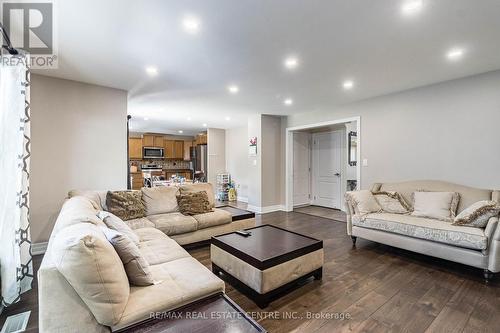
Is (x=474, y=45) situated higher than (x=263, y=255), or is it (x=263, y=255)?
(x=474, y=45)

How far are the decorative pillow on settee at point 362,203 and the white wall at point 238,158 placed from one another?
4371 millimetres

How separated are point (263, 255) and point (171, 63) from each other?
254 cm

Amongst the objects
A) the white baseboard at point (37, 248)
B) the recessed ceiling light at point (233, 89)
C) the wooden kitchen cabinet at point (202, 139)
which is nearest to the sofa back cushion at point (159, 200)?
the white baseboard at point (37, 248)

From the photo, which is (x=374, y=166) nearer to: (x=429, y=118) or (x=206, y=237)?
(x=429, y=118)

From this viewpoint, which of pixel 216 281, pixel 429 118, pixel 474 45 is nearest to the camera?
pixel 216 281

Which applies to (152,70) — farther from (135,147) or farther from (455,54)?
(135,147)

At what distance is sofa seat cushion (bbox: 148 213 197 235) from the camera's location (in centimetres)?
299

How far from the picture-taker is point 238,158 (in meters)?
7.92

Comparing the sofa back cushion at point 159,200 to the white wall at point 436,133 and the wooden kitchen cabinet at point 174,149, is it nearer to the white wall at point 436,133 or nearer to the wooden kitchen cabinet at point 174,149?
the white wall at point 436,133

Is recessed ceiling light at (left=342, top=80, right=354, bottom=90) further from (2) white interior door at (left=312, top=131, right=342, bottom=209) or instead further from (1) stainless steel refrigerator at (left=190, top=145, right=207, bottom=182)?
(1) stainless steel refrigerator at (left=190, top=145, right=207, bottom=182)

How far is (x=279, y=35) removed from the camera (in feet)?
7.41

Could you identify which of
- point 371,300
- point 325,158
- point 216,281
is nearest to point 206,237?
point 216,281

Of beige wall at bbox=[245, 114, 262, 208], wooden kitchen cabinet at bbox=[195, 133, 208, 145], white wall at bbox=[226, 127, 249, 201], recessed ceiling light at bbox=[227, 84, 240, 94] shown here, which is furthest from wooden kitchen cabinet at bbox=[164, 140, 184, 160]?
recessed ceiling light at bbox=[227, 84, 240, 94]

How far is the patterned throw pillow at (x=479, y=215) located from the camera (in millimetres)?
2494
